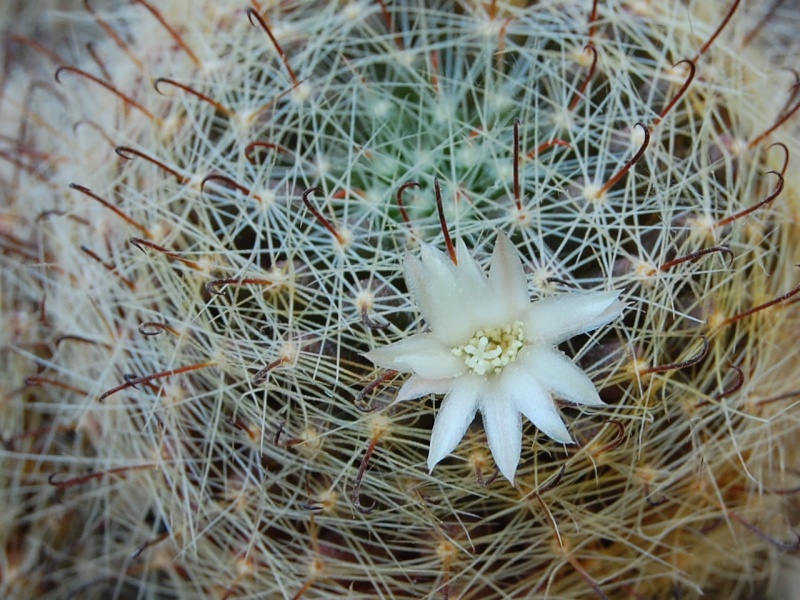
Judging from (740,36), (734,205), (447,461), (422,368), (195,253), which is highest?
(740,36)

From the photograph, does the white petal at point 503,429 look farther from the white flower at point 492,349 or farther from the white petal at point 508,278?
the white petal at point 508,278

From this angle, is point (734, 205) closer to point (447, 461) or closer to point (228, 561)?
point (447, 461)

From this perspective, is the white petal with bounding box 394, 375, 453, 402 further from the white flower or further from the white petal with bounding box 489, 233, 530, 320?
the white petal with bounding box 489, 233, 530, 320

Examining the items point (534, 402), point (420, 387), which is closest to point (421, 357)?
point (420, 387)

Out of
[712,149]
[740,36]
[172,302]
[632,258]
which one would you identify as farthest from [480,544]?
[740,36]

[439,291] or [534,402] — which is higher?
[439,291]

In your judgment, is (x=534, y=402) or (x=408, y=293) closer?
(x=534, y=402)

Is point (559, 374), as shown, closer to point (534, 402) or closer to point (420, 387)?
point (534, 402)
